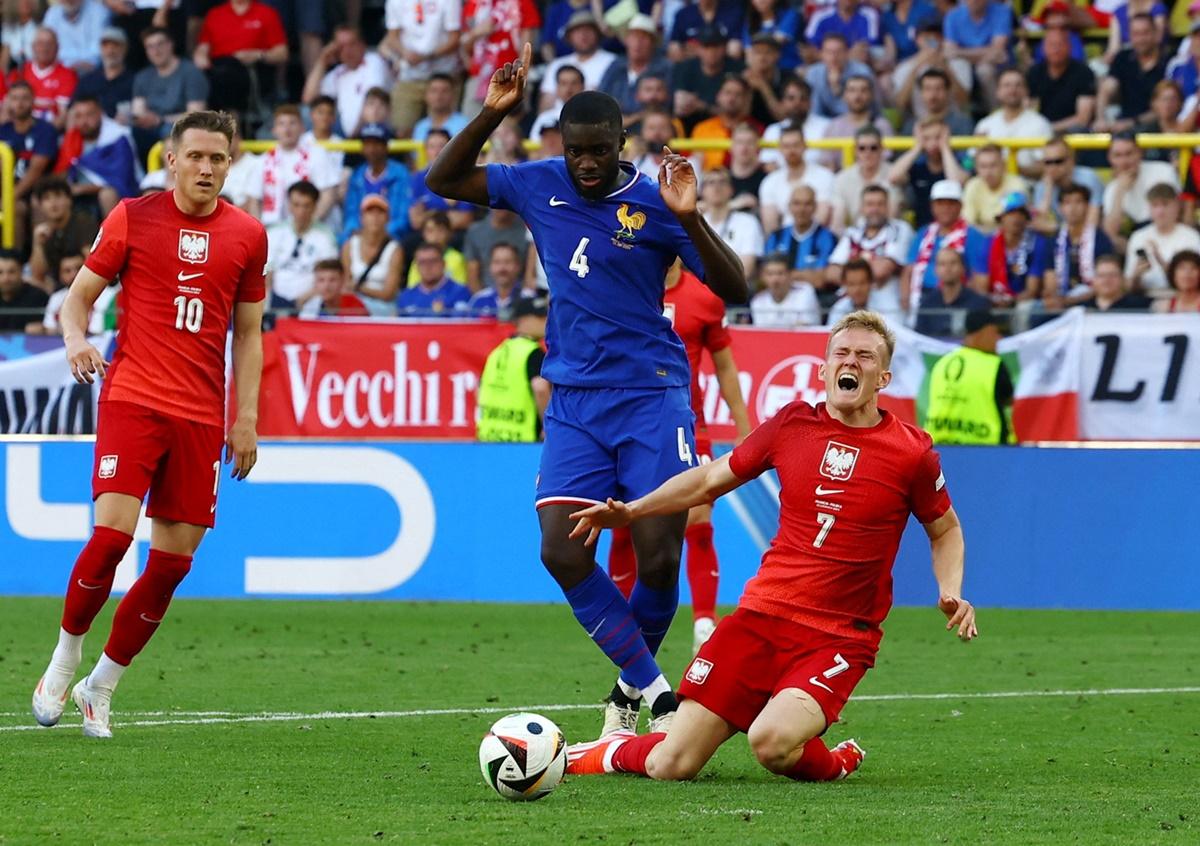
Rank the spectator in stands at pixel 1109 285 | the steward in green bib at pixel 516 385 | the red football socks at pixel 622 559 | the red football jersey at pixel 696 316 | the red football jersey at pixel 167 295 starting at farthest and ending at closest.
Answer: the spectator in stands at pixel 1109 285, the steward in green bib at pixel 516 385, the red football jersey at pixel 696 316, the red football socks at pixel 622 559, the red football jersey at pixel 167 295

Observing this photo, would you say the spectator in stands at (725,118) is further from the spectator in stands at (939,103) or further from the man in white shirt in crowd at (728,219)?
the spectator in stands at (939,103)

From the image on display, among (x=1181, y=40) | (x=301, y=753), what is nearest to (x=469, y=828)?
(x=301, y=753)

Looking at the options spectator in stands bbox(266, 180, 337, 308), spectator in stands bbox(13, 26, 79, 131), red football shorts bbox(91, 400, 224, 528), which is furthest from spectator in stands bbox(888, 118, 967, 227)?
red football shorts bbox(91, 400, 224, 528)

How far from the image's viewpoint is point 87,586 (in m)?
7.80

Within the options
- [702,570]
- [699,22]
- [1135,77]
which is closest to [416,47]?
[699,22]

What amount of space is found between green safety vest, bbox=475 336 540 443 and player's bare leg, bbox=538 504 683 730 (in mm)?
6957

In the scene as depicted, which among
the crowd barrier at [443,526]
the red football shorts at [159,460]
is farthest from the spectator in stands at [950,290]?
the red football shorts at [159,460]

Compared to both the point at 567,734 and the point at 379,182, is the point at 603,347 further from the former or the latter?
the point at 379,182

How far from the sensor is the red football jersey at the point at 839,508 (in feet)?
22.4

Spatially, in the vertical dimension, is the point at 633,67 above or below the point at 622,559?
above

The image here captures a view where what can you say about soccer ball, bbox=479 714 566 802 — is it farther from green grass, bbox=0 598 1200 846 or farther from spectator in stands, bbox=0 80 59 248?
spectator in stands, bbox=0 80 59 248

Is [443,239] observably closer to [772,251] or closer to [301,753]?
[772,251]

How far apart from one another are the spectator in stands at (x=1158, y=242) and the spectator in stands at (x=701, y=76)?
461 centimetres

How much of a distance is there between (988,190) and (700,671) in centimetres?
1074
